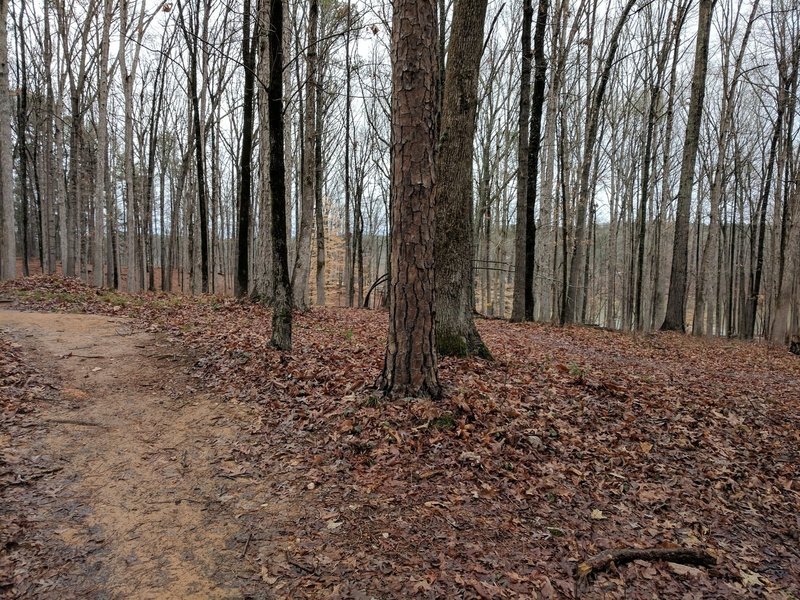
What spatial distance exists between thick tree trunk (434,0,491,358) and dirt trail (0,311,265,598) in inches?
118

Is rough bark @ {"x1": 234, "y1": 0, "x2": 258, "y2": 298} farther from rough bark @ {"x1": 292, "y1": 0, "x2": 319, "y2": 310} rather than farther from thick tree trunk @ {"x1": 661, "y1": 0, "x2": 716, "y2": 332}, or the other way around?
thick tree trunk @ {"x1": 661, "y1": 0, "x2": 716, "y2": 332}

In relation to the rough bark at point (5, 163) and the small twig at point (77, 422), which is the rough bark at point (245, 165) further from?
the small twig at point (77, 422)

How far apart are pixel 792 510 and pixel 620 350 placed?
6170 mm

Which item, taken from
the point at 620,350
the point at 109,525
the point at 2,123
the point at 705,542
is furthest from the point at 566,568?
the point at 2,123

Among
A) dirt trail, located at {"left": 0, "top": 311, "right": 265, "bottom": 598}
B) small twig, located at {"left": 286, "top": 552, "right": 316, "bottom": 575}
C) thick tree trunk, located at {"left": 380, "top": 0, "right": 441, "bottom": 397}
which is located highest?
thick tree trunk, located at {"left": 380, "top": 0, "right": 441, "bottom": 397}

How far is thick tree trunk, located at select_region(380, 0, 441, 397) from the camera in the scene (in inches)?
157

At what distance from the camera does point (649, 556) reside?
270 centimetres

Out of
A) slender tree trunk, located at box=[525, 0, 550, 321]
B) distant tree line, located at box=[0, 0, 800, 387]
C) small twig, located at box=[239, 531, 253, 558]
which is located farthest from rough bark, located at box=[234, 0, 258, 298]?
small twig, located at box=[239, 531, 253, 558]

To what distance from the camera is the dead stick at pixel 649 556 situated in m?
2.62

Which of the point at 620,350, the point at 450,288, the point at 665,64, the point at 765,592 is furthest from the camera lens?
the point at 665,64

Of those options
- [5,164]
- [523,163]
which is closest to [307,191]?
[523,163]

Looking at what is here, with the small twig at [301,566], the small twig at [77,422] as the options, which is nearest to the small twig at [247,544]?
the small twig at [301,566]

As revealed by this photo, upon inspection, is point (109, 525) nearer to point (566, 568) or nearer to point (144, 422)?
point (144, 422)

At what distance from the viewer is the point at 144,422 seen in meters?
4.26
